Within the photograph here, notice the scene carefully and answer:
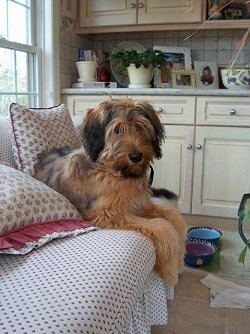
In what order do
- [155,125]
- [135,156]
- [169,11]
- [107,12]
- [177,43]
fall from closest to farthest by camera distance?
[135,156] → [155,125] → [169,11] → [107,12] → [177,43]

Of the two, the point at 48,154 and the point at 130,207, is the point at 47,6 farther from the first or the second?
the point at 130,207

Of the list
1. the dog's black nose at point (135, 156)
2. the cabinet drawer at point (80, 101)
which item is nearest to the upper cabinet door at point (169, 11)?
the cabinet drawer at point (80, 101)

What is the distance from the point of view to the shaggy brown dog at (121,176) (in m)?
1.38

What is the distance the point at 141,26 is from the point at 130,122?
6.22 feet

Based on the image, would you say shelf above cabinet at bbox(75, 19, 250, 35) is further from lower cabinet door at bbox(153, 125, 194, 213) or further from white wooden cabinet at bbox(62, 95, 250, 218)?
lower cabinet door at bbox(153, 125, 194, 213)

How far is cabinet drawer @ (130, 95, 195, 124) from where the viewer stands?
2735 millimetres

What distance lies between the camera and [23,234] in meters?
1.13

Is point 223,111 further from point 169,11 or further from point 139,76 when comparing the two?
point 169,11

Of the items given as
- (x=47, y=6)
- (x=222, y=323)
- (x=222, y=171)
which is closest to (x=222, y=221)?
(x=222, y=171)

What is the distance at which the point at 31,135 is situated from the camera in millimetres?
1665

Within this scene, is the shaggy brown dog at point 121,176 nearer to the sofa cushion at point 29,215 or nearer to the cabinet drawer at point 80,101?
the sofa cushion at point 29,215

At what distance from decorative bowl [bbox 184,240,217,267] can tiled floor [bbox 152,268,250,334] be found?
0.19 metres

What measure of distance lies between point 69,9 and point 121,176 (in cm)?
205

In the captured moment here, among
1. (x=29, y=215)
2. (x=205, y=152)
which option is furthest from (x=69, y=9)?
(x=29, y=215)
